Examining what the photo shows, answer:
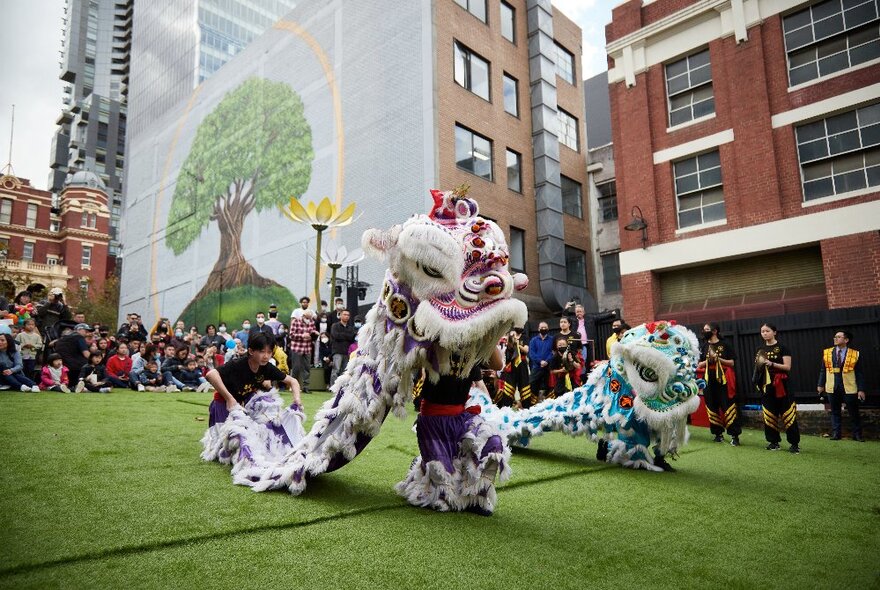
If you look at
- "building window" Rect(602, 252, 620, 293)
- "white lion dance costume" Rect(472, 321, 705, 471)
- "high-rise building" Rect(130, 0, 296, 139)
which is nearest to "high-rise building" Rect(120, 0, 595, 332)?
"building window" Rect(602, 252, 620, 293)

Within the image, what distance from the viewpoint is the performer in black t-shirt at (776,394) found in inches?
249

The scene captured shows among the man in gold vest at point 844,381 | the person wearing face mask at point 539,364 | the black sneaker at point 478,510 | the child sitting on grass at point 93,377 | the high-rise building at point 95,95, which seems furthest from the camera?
the high-rise building at point 95,95

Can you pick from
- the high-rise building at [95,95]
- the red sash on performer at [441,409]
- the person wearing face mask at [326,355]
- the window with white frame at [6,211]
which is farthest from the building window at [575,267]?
the high-rise building at [95,95]

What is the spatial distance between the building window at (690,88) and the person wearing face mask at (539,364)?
7.89 m

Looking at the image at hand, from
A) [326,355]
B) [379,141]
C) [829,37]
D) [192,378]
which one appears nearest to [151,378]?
[192,378]

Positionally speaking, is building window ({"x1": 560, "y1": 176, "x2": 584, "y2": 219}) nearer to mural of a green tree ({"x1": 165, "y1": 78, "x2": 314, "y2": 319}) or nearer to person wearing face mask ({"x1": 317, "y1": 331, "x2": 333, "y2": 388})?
mural of a green tree ({"x1": 165, "y1": 78, "x2": 314, "y2": 319})

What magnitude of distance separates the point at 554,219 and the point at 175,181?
17956 mm

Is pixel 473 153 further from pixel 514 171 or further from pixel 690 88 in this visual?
pixel 690 88

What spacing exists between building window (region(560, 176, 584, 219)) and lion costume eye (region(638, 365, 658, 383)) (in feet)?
51.3

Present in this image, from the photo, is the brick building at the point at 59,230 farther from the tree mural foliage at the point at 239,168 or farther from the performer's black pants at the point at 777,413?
the performer's black pants at the point at 777,413

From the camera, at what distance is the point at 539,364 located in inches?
340

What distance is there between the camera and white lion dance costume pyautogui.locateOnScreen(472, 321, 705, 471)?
4.71 metres

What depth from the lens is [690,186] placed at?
1310 centimetres

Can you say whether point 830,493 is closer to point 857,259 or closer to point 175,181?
point 857,259
